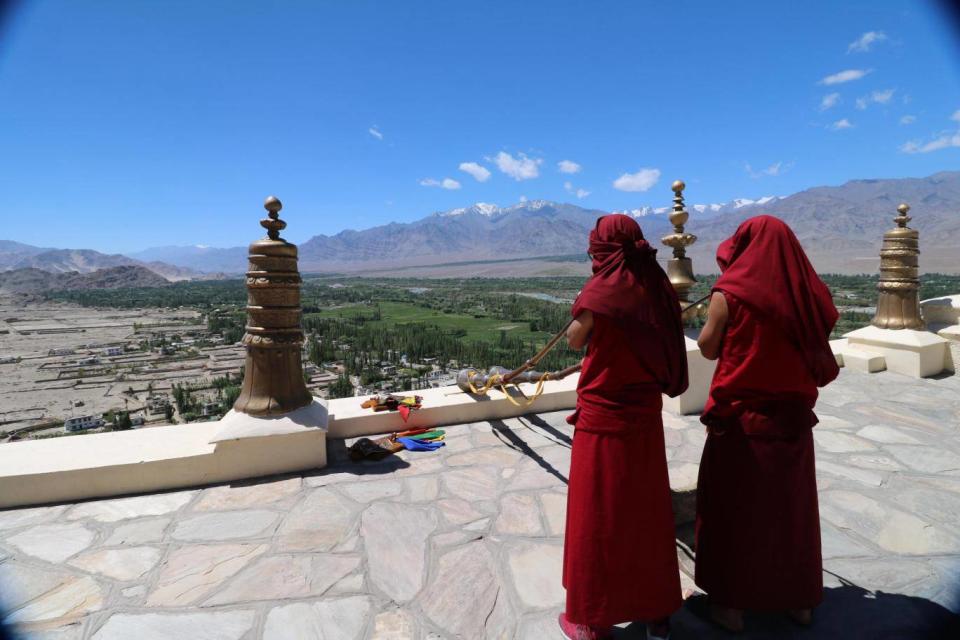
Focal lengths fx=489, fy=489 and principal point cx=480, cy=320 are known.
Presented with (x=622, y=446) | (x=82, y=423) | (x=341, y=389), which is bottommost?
(x=82, y=423)

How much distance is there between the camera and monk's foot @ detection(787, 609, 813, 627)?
2.11 metres

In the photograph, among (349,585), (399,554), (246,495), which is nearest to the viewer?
(349,585)

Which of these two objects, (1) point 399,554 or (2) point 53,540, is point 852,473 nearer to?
(1) point 399,554

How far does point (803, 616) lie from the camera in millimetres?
2107

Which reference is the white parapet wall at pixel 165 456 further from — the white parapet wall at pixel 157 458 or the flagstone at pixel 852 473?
the flagstone at pixel 852 473

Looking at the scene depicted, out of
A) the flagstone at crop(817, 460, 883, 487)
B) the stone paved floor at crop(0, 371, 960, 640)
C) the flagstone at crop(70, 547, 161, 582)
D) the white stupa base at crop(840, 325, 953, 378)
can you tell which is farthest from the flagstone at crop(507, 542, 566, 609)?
the white stupa base at crop(840, 325, 953, 378)

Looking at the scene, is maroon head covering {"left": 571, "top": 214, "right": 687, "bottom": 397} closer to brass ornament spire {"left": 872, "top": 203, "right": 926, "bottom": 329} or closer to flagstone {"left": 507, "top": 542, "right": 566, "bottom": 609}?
flagstone {"left": 507, "top": 542, "right": 566, "bottom": 609}

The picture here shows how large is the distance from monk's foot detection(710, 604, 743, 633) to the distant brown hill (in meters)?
178

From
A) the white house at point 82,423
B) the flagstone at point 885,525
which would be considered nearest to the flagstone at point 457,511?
the flagstone at point 885,525

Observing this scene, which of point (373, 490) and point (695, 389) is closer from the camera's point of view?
point (373, 490)

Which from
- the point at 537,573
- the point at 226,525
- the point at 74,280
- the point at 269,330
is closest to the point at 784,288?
the point at 537,573

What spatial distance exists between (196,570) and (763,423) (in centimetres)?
283

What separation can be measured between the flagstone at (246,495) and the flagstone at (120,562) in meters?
0.49

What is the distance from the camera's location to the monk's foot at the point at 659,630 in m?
1.99
